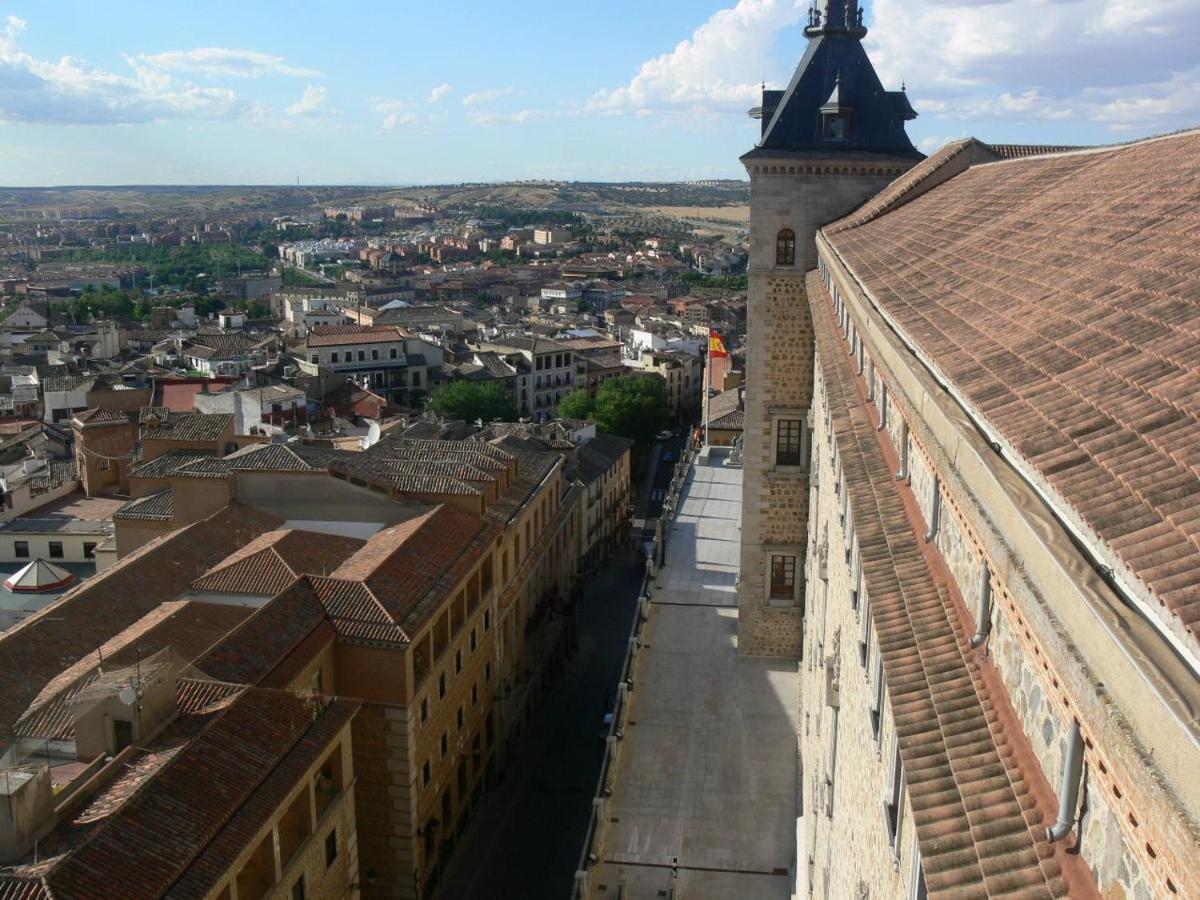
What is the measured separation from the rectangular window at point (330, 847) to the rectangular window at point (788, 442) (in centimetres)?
1119

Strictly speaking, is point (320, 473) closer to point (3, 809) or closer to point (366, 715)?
point (366, 715)

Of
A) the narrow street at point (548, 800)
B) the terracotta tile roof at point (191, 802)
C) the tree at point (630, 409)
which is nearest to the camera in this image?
the terracotta tile roof at point (191, 802)

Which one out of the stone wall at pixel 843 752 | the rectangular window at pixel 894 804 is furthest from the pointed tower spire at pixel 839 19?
the rectangular window at pixel 894 804

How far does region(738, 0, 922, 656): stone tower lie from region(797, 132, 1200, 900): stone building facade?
11.2m

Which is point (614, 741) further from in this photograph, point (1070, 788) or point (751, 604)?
point (1070, 788)

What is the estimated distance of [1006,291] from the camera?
7492 mm

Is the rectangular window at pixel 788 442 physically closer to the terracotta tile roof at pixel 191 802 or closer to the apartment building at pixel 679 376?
the terracotta tile roof at pixel 191 802

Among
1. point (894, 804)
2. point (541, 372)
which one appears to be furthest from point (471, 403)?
point (894, 804)

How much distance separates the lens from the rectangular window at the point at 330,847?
599 inches

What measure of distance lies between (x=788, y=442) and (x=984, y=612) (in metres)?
17.1

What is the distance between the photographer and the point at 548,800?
77.9ft

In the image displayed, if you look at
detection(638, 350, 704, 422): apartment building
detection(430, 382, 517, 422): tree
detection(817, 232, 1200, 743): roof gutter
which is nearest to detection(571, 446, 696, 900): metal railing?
detection(817, 232, 1200, 743): roof gutter

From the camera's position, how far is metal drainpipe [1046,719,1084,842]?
11.9ft

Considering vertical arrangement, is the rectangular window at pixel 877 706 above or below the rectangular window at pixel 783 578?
above
